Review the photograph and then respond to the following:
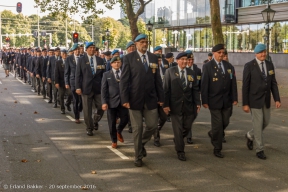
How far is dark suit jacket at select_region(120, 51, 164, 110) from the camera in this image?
901 cm

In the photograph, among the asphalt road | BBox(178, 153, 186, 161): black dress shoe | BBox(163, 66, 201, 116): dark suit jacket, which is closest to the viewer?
the asphalt road

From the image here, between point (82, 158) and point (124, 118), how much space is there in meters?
1.58

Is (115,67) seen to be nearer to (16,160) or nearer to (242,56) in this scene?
(16,160)

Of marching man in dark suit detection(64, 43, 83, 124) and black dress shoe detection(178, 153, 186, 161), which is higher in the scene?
marching man in dark suit detection(64, 43, 83, 124)

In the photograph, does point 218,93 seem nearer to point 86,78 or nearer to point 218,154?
point 218,154

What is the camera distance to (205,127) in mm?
13969

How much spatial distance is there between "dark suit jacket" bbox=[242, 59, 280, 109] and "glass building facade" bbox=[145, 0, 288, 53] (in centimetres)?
3124

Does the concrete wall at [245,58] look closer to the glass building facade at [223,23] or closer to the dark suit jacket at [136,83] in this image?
the glass building facade at [223,23]

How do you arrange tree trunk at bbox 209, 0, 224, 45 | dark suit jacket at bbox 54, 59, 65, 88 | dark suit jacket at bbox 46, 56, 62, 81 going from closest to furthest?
dark suit jacket at bbox 54, 59, 65, 88, dark suit jacket at bbox 46, 56, 62, 81, tree trunk at bbox 209, 0, 224, 45

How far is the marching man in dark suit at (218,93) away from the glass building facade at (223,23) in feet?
102

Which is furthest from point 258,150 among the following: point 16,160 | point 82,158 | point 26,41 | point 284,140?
point 26,41

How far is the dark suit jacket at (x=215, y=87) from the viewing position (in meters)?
9.88

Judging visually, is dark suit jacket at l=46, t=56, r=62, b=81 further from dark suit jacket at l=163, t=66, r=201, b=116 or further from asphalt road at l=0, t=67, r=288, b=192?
dark suit jacket at l=163, t=66, r=201, b=116

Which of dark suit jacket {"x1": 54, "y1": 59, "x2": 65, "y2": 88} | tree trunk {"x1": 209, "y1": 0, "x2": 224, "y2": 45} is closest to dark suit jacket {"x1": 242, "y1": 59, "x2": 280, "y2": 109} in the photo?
dark suit jacket {"x1": 54, "y1": 59, "x2": 65, "y2": 88}
